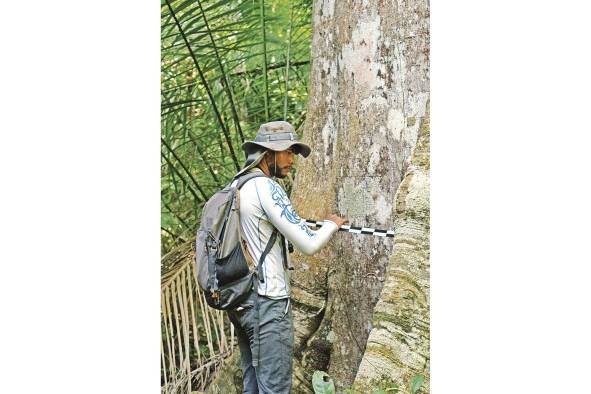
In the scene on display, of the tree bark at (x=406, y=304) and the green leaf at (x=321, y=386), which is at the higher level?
the tree bark at (x=406, y=304)

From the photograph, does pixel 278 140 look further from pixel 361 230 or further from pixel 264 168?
pixel 361 230

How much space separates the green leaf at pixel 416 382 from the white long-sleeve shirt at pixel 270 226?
0.68 metres

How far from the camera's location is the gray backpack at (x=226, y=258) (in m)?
4.44

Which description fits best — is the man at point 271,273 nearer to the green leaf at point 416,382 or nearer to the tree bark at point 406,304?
the tree bark at point 406,304

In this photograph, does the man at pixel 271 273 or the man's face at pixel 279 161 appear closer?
the man at pixel 271 273

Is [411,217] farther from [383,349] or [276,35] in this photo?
[276,35]

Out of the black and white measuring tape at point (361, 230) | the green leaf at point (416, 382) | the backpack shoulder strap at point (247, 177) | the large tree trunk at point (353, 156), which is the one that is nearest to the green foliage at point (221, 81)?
the large tree trunk at point (353, 156)

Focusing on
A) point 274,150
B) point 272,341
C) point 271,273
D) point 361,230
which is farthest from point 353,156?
point 272,341

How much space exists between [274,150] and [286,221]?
14.1 inches

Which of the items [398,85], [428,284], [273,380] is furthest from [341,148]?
[273,380]

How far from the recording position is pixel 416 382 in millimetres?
4480

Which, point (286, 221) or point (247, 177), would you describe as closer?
point (286, 221)

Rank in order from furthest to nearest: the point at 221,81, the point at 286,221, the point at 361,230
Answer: the point at 221,81, the point at 361,230, the point at 286,221

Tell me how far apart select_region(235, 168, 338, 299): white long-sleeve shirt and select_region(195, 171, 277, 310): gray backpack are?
1.0 inches
